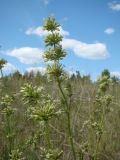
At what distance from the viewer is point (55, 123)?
6617 mm

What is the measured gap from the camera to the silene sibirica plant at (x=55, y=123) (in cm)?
300

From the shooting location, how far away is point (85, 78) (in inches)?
472

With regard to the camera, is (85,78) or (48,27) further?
(85,78)

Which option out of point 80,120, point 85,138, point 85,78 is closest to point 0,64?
point 85,138

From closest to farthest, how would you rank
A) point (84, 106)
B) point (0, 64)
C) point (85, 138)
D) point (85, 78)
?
1. point (0, 64)
2. point (85, 138)
3. point (84, 106)
4. point (85, 78)

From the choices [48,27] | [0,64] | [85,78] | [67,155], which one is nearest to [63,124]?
[67,155]

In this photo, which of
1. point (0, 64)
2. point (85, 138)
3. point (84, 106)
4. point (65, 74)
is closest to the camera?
point (65, 74)

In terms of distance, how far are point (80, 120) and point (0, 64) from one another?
7.82 ft

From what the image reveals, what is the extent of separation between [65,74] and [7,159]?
2126 millimetres

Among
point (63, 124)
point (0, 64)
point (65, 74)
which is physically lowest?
point (63, 124)

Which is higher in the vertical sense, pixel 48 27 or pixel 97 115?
pixel 48 27

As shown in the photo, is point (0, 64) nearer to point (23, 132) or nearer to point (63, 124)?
point (23, 132)

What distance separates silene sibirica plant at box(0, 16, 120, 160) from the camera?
3.00m

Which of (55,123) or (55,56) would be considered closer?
(55,56)
